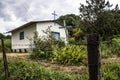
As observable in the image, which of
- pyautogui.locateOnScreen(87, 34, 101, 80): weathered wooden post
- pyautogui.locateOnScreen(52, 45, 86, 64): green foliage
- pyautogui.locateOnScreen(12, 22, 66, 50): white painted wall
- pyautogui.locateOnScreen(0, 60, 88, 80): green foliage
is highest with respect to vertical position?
pyautogui.locateOnScreen(12, 22, 66, 50): white painted wall

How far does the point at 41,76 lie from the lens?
774 centimetres

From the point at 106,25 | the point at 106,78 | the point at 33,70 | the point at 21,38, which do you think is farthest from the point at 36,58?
the point at 106,25

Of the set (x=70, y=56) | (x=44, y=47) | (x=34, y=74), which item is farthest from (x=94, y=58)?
(x=44, y=47)

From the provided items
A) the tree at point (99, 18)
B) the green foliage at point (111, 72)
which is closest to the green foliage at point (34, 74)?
the green foliage at point (111, 72)

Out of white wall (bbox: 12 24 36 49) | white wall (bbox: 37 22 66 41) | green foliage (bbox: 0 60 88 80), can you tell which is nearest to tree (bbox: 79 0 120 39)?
white wall (bbox: 37 22 66 41)

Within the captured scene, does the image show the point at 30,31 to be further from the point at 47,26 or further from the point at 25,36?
the point at 47,26

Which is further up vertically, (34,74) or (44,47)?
(44,47)

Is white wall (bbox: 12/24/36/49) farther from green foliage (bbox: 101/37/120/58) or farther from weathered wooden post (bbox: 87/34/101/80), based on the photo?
weathered wooden post (bbox: 87/34/101/80)

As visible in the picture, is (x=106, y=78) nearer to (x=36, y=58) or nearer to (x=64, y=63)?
(x=64, y=63)

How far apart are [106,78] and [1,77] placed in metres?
3.53

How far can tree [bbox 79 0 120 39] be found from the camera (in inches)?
1378

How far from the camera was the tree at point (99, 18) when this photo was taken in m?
35.0

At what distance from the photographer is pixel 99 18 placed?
35.5 metres

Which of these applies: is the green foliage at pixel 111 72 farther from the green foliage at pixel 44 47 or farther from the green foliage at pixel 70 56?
the green foliage at pixel 44 47
